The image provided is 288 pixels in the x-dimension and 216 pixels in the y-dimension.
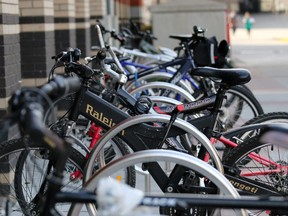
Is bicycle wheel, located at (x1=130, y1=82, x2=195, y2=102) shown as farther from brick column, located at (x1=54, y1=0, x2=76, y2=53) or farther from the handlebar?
the handlebar

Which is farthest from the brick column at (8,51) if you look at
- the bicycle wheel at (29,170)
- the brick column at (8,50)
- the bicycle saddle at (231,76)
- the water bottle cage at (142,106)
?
the bicycle saddle at (231,76)

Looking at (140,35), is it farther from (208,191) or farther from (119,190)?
(119,190)

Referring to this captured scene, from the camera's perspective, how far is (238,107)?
680 cm

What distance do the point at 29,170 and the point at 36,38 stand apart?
351 cm

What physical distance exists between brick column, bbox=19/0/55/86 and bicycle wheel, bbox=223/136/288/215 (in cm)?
369

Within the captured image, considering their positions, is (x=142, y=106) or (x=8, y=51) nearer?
(x=142, y=106)

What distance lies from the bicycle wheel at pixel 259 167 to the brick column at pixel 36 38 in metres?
3.69

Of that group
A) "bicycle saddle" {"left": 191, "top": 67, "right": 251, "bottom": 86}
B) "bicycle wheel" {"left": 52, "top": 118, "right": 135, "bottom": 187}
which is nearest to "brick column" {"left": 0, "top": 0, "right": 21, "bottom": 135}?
"bicycle wheel" {"left": 52, "top": 118, "right": 135, "bottom": 187}

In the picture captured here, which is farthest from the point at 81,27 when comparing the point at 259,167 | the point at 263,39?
the point at 263,39

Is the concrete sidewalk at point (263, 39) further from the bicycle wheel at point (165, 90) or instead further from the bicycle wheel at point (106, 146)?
the bicycle wheel at point (106, 146)

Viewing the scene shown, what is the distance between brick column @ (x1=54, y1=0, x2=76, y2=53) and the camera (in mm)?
8773

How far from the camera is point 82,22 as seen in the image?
1044 cm

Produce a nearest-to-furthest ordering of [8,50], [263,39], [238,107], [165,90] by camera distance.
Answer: [8,50] < [165,90] < [238,107] < [263,39]

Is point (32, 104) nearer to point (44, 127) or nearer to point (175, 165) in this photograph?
point (44, 127)
